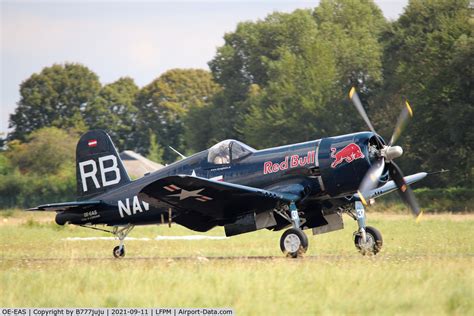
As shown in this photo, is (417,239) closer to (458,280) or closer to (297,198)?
(297,198)

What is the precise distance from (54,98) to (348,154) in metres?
80.3

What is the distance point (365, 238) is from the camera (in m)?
16.6

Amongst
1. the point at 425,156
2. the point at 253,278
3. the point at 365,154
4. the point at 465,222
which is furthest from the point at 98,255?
the point at 425,156

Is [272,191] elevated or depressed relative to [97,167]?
depressed

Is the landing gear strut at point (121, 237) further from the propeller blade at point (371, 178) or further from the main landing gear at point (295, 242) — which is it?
the propeller blade at point (371, 178)

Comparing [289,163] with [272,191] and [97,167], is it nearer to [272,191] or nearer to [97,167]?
[272,191]

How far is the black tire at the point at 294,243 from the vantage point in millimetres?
15688

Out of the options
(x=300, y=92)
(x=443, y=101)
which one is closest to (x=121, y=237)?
(x=443, y=101)

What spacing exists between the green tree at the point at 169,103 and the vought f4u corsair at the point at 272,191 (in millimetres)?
69004

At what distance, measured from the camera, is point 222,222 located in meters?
17.2

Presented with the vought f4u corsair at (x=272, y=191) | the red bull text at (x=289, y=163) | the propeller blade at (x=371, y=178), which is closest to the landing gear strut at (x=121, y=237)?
the vought f4u corsair at (x=272, y=191)

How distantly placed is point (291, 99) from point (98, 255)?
151 ft

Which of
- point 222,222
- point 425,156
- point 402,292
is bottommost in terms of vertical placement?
point 402,292

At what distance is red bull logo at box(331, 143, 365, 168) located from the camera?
16.2 metres
